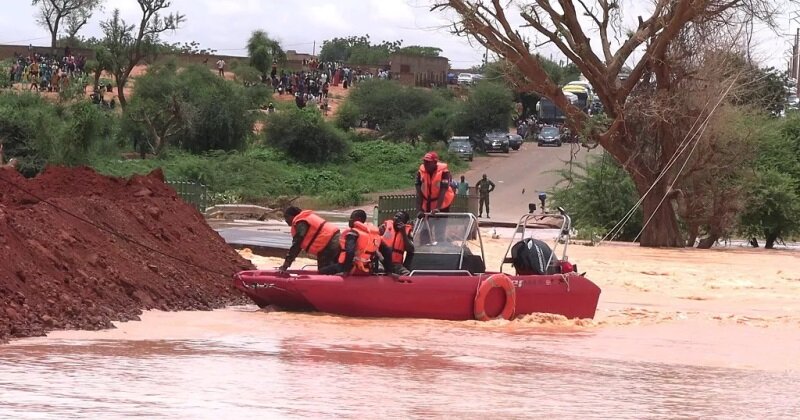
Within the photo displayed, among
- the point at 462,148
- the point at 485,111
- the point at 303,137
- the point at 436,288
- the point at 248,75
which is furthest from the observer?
the point at 248,75

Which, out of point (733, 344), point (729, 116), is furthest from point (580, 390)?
point (729, 116)

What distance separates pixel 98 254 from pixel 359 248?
10.7ft

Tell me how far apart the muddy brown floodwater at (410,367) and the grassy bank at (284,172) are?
27468mm

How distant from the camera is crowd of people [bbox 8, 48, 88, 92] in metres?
60.3

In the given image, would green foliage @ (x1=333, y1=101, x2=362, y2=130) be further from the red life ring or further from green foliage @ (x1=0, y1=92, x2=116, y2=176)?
the red life ring

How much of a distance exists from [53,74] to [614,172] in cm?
3362

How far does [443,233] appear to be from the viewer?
17.7 m

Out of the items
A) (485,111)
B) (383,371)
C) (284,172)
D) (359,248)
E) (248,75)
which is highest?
(248,75)

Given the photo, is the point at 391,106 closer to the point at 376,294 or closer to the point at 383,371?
the point at 376,294

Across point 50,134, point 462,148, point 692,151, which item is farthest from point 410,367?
point 462,148

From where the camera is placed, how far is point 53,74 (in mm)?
63531

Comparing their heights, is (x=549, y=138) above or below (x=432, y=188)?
above

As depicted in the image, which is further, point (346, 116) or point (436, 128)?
point (436, 128)

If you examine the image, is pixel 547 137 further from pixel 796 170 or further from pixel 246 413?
pixel 246 413
